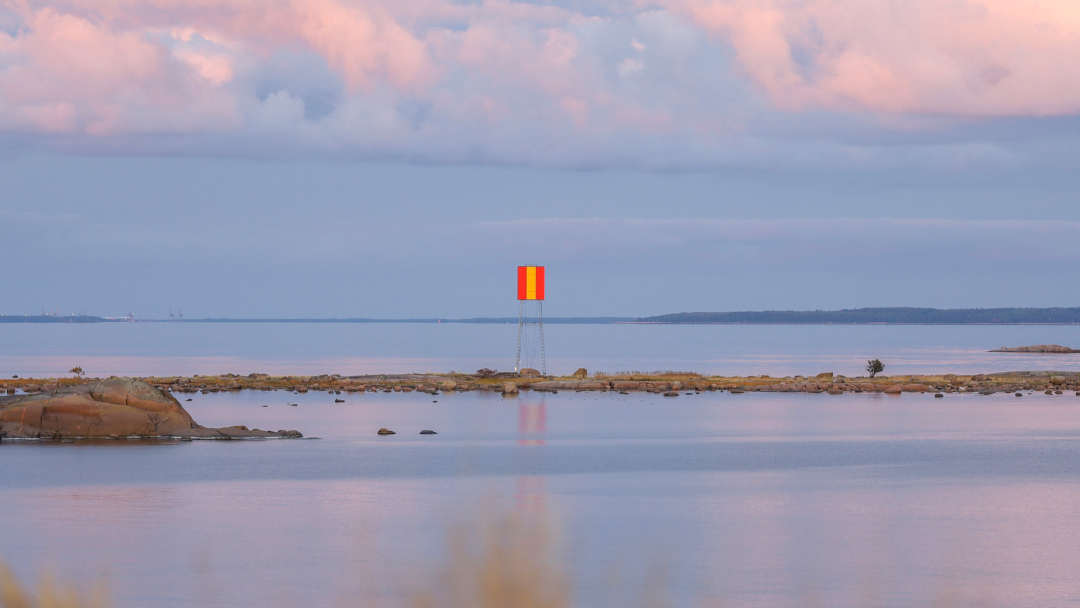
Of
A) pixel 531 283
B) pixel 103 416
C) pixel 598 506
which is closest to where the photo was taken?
pixel 598 506

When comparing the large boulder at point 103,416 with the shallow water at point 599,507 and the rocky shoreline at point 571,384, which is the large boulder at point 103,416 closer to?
the shallow water at point 599,507

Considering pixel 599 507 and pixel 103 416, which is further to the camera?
pixel 103 416

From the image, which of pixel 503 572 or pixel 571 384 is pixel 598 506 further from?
pixel 571 384

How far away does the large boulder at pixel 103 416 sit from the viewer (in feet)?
125

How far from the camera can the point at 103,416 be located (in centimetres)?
3834

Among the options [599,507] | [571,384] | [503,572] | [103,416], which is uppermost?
[571,384]

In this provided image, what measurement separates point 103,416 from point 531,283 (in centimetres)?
3194

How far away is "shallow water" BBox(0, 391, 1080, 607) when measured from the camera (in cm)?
1775

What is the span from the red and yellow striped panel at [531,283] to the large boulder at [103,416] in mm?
28944

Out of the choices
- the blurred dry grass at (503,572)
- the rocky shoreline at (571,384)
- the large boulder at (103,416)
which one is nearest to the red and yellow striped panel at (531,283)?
the rocky shoreline at (571,384)

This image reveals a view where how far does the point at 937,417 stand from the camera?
51.5 m

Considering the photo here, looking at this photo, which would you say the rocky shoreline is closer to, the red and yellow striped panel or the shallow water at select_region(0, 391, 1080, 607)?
the red and yellow striped panel

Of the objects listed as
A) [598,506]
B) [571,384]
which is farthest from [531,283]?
[598,506]

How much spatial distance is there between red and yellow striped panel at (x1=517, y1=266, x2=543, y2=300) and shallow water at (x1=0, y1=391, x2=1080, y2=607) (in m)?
18.3
